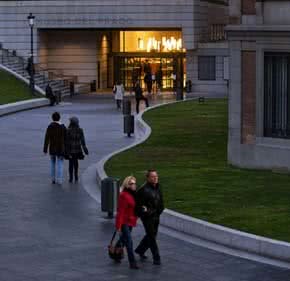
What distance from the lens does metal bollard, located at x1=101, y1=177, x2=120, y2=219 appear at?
19.1 m

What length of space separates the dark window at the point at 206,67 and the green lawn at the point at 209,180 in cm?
2874

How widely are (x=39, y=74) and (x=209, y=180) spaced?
42167 mm

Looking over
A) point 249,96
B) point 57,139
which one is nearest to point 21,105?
point 57,139

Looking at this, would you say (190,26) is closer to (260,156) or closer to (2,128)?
(2,128)

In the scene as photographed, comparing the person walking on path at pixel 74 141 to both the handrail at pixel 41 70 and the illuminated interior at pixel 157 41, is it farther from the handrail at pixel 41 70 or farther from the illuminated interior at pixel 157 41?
the illuminated interior at pixel 157 41

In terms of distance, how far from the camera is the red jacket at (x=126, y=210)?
49.4ft

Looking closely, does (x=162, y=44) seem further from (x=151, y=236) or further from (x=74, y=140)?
(x=151, y=236)

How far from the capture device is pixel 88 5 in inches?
2591

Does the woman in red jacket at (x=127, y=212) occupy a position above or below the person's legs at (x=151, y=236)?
above

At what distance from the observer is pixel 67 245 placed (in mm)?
17109

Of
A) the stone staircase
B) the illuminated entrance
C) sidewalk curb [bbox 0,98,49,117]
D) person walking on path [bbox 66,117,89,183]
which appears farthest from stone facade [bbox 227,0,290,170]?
the illuminated entrance

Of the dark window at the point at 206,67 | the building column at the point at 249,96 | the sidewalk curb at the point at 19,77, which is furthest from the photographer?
the dark window at the point at 206,67

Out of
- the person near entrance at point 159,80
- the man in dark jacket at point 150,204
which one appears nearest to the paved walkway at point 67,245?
the man in dark jacket at point 150,204

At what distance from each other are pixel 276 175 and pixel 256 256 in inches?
308
